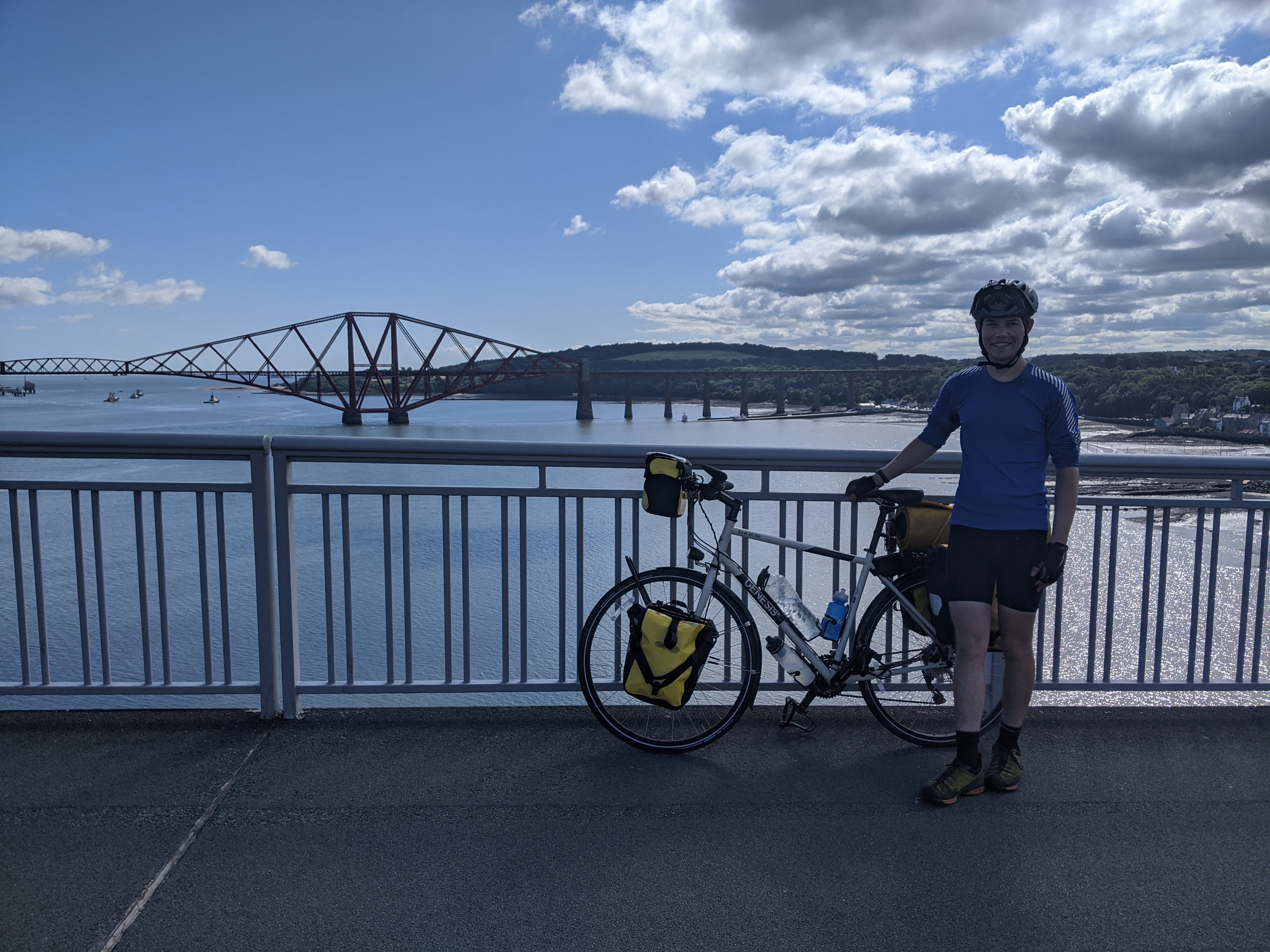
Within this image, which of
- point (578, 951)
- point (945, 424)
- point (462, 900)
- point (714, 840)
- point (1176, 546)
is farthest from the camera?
point (1176, 546)

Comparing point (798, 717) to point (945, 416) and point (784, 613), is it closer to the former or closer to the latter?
point (784, 613)

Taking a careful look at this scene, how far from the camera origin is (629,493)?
10.7ft

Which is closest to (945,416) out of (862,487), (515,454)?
(862,487)

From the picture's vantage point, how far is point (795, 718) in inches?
131

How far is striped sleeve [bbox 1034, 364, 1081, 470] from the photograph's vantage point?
8.44 feet

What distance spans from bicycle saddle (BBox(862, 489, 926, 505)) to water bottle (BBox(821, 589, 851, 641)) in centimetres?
37

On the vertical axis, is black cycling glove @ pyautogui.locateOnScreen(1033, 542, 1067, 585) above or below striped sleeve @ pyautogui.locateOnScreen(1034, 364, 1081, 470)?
below

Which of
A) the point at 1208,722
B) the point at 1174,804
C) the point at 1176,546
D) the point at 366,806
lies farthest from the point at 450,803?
the point at 1176,546

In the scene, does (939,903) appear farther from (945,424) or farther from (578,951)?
(945,424)

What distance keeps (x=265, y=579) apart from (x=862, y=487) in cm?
218

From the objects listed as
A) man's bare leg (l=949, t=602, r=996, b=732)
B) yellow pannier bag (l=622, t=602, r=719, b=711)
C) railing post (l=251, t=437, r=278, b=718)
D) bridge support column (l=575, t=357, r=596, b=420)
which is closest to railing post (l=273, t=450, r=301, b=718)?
railing post (l=251, t=437, r=278, b=718)

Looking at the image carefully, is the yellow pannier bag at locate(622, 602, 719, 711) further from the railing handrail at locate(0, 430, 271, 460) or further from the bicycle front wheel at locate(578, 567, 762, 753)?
the railing handrail at locate(0, 430, 271, 460)

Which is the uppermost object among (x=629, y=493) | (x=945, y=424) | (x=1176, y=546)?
(x=945, y=424)

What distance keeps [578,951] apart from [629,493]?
1673 millimetres
